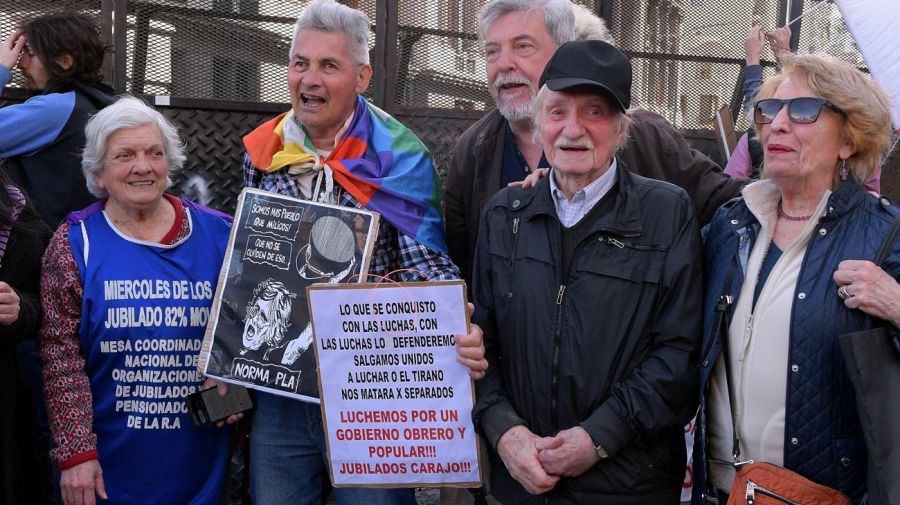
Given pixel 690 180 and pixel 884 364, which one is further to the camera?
pixel 690 180

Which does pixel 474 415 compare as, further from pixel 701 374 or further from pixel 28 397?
pixel 28 397

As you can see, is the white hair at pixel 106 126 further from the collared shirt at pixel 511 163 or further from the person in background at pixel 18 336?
the collared shirt at pixel 511 163

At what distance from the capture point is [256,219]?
3.50 metres

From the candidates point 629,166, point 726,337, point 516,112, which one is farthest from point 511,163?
point 726,337

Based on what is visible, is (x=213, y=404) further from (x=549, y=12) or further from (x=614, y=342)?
(x=549, y=12)

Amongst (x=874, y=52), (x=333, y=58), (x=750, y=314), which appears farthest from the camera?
(x=333, y=58)

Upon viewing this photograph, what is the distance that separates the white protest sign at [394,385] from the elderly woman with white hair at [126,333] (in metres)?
0.63

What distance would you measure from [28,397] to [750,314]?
270 cm

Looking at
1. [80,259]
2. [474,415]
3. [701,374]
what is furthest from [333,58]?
[701,374]

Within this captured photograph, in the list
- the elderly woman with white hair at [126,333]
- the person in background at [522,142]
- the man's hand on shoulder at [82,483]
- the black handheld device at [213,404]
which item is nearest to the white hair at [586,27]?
the person in background at [522,142]

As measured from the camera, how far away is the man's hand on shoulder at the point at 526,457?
2898 millimetres

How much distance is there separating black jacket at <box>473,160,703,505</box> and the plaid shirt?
57 cm

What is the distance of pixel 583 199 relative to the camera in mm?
3082

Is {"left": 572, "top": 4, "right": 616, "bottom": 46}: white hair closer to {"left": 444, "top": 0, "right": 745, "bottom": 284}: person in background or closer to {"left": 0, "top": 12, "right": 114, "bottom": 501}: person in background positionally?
{"left": 444, "top": 0, "right": 745, "bottom": 284}: person in background
